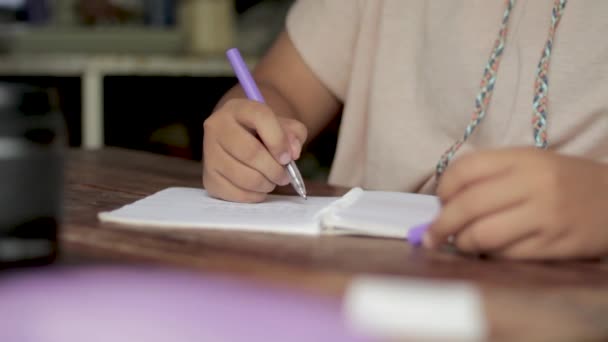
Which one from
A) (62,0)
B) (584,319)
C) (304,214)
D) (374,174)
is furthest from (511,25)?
(62,0)

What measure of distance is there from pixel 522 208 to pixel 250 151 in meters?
0.33

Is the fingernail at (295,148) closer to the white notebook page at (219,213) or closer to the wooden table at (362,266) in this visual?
the white notebook page at (219,213)

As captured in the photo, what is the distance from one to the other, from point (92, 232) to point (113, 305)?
0.87 feet

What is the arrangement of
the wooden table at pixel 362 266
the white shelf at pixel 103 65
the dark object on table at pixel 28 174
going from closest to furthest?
the wooden table at pixel 362 266
the dark object on table at pixel 28 174
the white shelf at pixel 103 65

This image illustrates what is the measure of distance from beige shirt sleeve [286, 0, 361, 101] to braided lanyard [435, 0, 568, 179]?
25 cm

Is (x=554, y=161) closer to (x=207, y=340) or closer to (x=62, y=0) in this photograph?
(x=207, y=340)

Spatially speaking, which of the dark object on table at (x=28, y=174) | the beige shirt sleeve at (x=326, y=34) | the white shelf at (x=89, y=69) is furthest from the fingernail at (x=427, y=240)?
the white shelf at (x=89, y=69)

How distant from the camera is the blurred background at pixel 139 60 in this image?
7.13 feet

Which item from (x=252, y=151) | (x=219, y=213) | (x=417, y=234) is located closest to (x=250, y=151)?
(x=252, y=151)

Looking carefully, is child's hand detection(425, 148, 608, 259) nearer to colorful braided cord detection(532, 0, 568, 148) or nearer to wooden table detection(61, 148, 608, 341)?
wooden table detection(61, 148, 608, 341)

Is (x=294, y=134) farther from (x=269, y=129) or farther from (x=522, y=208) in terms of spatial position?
(x=522, y=208)

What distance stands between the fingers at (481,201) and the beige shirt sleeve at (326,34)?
0.65 m

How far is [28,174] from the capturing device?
49cm

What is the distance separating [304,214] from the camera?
2.40ft
